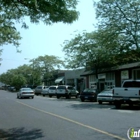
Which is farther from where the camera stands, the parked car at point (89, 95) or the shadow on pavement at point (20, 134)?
the parked car at point (89, 95)

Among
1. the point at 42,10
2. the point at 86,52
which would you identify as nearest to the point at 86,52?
the point at 86,52

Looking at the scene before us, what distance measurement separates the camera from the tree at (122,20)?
85.8ft

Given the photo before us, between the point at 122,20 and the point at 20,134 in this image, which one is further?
the point at 122,20

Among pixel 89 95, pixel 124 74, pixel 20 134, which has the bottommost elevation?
pixel 20 134

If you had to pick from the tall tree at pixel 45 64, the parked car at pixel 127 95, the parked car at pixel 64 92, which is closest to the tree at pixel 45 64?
the tall tree at pixel 45 64

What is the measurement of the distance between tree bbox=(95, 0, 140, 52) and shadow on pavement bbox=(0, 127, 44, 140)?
17.9 metres

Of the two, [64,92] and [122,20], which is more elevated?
[122,20]

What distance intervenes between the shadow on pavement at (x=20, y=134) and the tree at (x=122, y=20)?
17883 millimetres

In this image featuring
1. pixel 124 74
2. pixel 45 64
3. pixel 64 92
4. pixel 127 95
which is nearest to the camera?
pixel 127 95

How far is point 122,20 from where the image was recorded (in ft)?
86.4

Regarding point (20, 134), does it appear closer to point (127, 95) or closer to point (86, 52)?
point (127, 95)

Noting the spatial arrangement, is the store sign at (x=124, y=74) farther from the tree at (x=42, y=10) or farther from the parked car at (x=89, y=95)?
the tree at (x=42, y=10)

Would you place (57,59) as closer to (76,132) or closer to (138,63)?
(138,63)

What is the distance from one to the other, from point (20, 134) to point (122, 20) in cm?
1938
